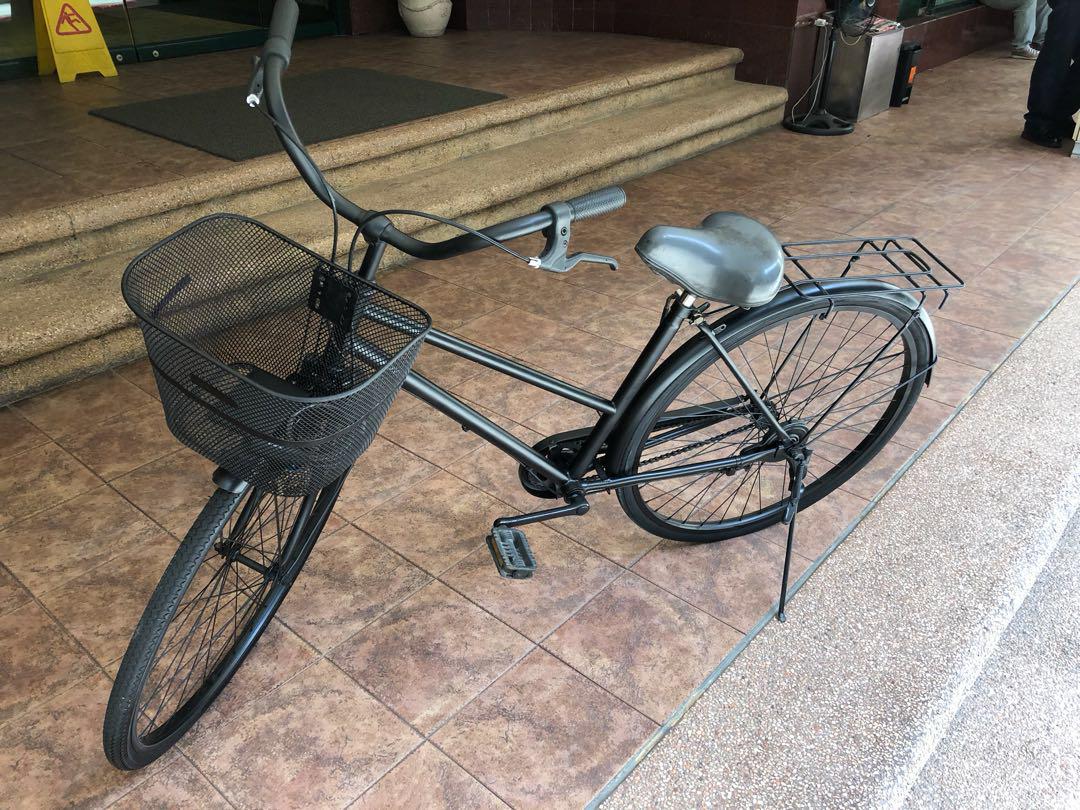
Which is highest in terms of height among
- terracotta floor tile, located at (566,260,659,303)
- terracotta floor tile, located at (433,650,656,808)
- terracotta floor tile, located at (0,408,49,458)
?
terracotta floor tile, located at (0,408,49,458)

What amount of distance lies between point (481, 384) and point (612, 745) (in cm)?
151

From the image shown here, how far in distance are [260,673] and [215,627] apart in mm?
156

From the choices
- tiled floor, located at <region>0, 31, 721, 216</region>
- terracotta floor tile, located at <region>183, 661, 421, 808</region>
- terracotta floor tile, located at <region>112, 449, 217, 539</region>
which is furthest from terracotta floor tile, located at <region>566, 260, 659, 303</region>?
terracotta floor tile, located at <region>183, 661, 421, 808</region>

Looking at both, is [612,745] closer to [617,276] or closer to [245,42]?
[617,276]

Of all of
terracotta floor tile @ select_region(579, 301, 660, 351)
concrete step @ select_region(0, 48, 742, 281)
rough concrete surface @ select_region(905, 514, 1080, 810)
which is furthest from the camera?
terracotta floor tile @ select_region(579, 301, 660, 351)

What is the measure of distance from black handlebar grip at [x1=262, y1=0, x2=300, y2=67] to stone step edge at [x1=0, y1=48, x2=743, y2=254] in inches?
85.7

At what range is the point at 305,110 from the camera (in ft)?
15.1

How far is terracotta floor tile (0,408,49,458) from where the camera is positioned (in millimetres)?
2660

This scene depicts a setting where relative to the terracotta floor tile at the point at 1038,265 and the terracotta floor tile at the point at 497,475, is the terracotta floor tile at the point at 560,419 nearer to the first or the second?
the terracotta floor tile at the point at 497,475

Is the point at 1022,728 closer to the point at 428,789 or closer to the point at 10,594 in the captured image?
the point at 428,789

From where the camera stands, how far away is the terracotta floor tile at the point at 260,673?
5.99ft

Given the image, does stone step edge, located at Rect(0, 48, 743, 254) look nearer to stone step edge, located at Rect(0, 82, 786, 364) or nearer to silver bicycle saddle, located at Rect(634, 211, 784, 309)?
stone step edge, located at Rect(0, 82, 786, 364)

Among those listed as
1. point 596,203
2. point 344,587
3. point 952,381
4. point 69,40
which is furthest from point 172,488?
point 69,40

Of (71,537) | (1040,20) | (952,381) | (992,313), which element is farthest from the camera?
(1040,20)
